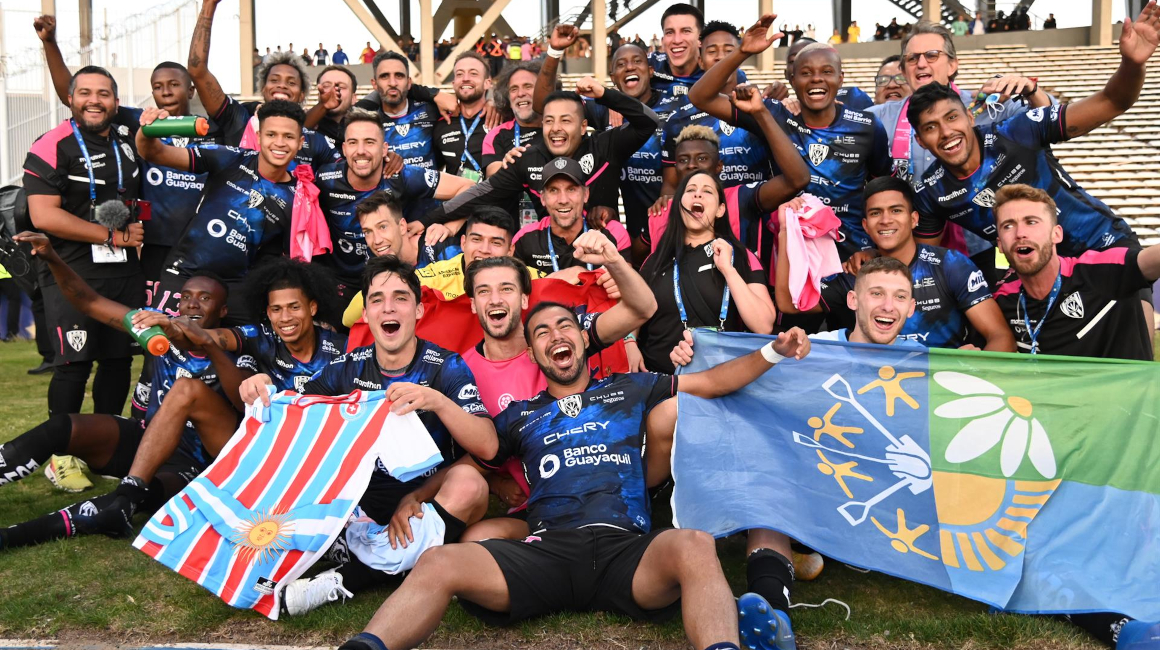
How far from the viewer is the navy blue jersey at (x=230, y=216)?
258 inches

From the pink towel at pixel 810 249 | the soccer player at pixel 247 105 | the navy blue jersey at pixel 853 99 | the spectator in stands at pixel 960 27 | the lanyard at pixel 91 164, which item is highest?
the spectator in stands at pixel 960 27

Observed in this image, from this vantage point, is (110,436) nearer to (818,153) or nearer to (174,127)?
(174,127)

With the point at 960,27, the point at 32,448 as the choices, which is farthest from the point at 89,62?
the point at 960,27

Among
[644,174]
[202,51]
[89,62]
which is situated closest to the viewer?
[202,51]

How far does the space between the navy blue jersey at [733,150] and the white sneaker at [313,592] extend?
12.3 feet

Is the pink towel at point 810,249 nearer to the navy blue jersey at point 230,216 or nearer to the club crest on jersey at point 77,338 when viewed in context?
the navy blue jersey at point 230,216

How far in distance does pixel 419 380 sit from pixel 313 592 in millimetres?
1162

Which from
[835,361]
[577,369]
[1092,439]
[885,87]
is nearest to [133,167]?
[577,369]

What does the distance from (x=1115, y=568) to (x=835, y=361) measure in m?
1.51

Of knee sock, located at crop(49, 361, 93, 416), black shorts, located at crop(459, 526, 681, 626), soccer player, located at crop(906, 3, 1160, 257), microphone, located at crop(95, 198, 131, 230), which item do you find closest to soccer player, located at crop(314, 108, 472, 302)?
microphone, located at crop(95, 198, 131, 230)

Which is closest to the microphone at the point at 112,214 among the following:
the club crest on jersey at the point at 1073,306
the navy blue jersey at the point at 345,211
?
the navy blue jersey at the point at 345,211

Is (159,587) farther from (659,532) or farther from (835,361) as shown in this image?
(835,361)

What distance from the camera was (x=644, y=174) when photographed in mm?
7203

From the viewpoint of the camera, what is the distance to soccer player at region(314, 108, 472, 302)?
267 inches
